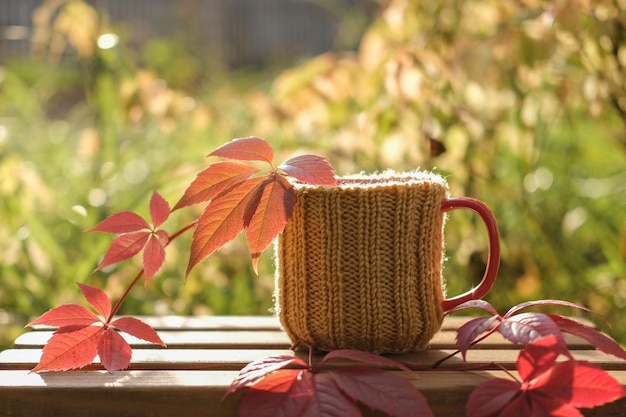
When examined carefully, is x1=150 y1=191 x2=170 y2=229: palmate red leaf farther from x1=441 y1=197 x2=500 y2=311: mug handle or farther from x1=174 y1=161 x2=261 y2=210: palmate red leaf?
x1=441 y1=197 x2=500 y2=311: mug handle

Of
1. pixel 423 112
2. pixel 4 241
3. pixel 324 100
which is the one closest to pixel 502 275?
pixel 423 112

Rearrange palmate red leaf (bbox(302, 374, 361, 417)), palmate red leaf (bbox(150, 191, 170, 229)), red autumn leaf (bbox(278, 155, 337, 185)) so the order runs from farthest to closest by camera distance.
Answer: palmate red leaf (bbox(150, 191, 170, 229)) → red autumn leaf (bbox(278, 155, 337, 185)) → palmate red leaf (bbox(302, 374, 361, 417))

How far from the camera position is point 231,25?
8398mm

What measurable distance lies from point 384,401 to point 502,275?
1.20 meters

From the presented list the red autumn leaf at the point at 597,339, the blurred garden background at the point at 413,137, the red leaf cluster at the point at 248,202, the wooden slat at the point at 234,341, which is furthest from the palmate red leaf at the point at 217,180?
the blurred garden background at the point at 413,137

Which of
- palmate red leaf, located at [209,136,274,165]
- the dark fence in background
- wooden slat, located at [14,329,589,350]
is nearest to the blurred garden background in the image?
wooden slat, located at [14,329,589,350]

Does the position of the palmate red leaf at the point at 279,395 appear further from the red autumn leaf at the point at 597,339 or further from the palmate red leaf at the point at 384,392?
the red autumn leaf at the point at 597,339

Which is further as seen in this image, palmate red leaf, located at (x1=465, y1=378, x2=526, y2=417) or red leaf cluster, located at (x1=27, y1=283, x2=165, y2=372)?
red leaf cluster, located at (x1=27, y1=283, x2=165, y2=372)

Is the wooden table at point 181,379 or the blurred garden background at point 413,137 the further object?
the blurred garden background at point 413,137

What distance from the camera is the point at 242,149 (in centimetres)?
84

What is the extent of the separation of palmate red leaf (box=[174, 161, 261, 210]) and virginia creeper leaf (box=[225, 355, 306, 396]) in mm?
182

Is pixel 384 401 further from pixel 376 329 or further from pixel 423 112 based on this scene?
pixel 423 112

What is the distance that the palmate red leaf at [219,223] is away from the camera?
82 cm

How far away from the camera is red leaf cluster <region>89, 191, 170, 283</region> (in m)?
0.89
